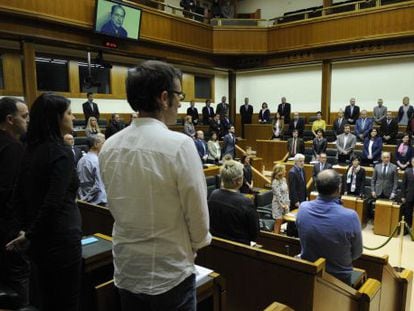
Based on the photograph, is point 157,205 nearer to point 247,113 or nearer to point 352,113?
point 352,113

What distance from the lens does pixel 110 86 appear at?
380 inches

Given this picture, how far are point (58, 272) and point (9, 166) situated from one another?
673 millimetres

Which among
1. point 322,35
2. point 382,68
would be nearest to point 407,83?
point 382,68

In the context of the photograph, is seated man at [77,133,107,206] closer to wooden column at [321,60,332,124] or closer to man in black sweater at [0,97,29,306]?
man in black sweater at [0,97,29,306]

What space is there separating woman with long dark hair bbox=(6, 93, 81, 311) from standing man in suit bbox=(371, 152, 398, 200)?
5499 millimetres

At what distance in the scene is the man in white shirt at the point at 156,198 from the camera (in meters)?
0.94

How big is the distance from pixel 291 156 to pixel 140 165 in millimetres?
7662

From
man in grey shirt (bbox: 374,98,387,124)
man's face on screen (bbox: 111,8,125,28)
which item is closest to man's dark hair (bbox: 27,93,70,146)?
man's face on screen (bbox: 111,8,125,28)

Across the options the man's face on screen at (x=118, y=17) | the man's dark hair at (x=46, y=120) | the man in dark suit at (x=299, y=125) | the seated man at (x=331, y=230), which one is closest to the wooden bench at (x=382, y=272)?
the seated man at (x=331, y=230)

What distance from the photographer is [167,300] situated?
98cm

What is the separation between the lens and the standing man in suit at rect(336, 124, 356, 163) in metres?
7.32

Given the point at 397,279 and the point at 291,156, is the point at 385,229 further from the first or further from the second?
the point at 291,156

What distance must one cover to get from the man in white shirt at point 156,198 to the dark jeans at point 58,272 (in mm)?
423

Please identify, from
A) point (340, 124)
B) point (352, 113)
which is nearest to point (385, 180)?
point (340, 124)
